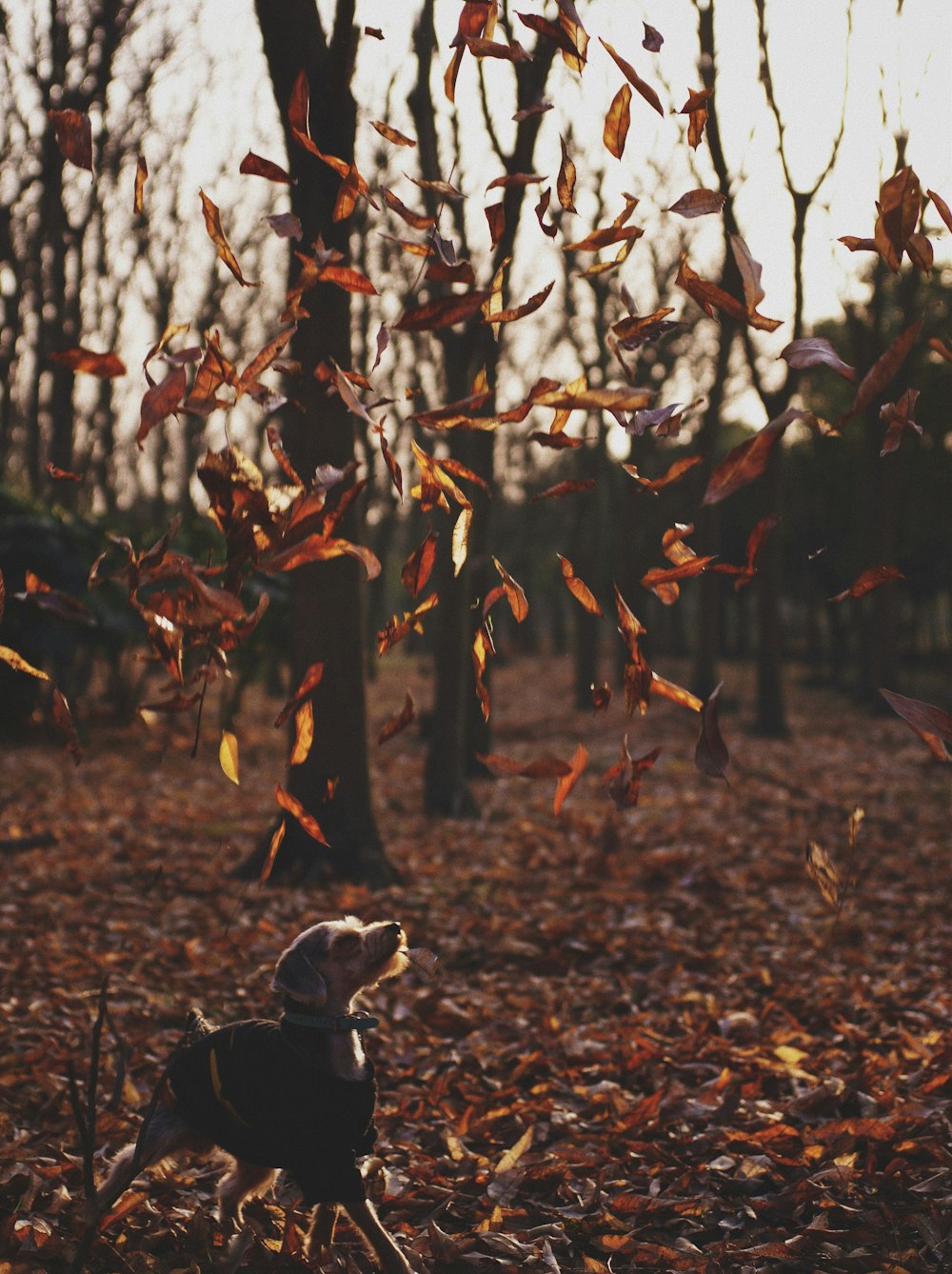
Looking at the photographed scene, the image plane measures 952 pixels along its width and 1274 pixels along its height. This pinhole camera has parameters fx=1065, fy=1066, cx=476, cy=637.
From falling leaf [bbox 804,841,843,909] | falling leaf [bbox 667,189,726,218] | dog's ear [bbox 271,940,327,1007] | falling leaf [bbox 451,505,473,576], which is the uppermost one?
falling leaf [bbox 667,189,726,218]

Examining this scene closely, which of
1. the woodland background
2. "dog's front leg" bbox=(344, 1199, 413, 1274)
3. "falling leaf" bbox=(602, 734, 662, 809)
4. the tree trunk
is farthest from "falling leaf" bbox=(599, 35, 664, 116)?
the tree trunk

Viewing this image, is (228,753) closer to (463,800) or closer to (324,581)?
(324,581)

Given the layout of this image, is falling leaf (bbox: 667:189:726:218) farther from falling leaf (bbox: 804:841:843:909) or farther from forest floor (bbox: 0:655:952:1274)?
forest floor (bbox: 0:655:952:1274)

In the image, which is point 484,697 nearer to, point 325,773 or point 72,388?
point 325,773

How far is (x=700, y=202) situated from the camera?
90.6 inches

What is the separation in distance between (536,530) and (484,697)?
4179 cm

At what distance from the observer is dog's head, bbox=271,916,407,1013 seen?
9.36ft

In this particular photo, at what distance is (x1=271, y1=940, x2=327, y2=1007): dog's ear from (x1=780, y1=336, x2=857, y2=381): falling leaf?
1.93 meters

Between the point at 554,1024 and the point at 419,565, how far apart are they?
11.1 feet

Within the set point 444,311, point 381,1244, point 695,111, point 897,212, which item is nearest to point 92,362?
point 444,311

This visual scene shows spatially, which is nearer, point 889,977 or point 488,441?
point 889,977

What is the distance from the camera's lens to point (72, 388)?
14.5m

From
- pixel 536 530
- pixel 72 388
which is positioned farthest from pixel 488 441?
pixel 536 530

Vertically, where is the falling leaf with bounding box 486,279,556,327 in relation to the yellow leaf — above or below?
above
